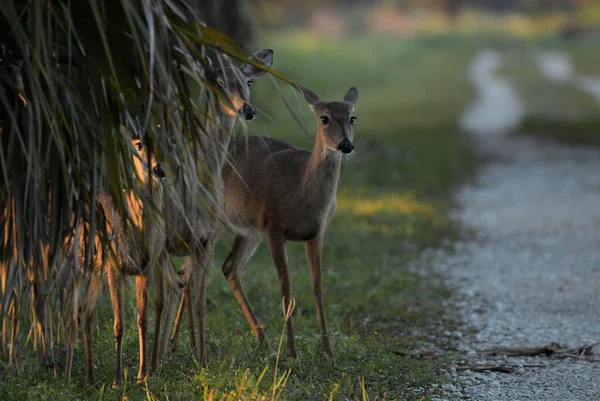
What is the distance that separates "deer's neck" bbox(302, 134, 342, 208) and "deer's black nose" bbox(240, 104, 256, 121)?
0.86 m

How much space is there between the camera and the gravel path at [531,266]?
271 inches

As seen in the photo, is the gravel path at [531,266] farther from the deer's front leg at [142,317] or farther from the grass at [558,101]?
the grass at [558,101]

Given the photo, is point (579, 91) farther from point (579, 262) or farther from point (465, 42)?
point (465, 42)

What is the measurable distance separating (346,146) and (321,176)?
27 cm

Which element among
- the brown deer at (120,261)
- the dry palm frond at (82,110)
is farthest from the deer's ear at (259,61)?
the dry palm frond at (82,110)

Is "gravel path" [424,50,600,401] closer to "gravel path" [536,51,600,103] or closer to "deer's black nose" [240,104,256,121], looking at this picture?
"deer's black nose" [240,104,256,121]

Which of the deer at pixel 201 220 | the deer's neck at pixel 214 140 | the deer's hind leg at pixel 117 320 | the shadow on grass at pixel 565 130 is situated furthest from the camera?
the shadow on grass at pixel 565 130

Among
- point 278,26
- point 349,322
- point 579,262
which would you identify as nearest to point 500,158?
point 278,26

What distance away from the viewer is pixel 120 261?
6121mm

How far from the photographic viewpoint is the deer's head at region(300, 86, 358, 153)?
23.7 feet

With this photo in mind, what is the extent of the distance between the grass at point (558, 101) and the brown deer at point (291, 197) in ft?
48.8

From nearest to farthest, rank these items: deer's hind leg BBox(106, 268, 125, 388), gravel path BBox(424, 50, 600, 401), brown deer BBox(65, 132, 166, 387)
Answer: brown deer BBox(65, 132, 166, 387)
deer's hind leg BBox(106, 268, 125, 388)
gravel path BBox(424, 50, 600, 401)

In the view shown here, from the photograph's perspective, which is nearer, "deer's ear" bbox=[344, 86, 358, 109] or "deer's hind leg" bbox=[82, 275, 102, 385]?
"deer's hind leg" bbox=[82, 275, 102, 385]

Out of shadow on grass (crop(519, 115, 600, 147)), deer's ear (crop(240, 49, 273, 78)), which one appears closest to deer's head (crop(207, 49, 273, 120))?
deer's ear (crop(240, 49, 273, 78))
